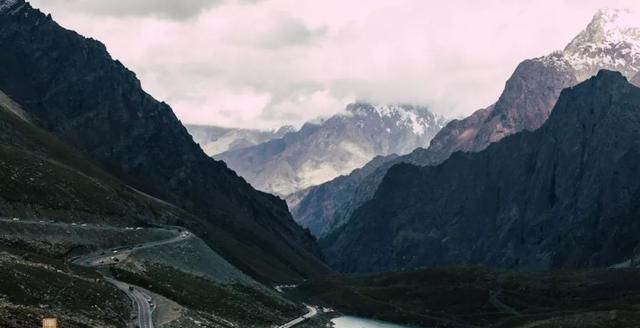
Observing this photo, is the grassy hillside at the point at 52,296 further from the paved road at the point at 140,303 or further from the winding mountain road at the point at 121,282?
the winding mountain road at the point at 121,282

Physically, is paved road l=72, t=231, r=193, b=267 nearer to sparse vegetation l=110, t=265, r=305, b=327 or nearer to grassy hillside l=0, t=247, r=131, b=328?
sparse vegetation l=110, t=265, r=305, b=327

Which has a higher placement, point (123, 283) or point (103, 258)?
point (103, 258)

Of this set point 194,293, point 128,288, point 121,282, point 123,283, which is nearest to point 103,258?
point 121,282

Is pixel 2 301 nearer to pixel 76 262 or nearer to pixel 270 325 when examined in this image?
pixel 76 262

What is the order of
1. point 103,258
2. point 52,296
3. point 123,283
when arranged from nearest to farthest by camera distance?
1. point 52,296
2. point 123,283
3. point 103,258

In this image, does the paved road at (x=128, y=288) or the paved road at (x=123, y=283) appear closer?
the paved road at (x=128, y=288)

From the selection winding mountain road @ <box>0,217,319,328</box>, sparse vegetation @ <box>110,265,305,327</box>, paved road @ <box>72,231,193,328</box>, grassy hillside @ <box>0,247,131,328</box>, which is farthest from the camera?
sparse vegetation @ <box>110,265,305,327</box>

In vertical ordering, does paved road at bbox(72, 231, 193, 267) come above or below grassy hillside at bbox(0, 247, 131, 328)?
above

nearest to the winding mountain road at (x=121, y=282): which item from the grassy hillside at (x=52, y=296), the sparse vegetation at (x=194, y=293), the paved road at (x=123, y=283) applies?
the paved road at (x=123, y=283)

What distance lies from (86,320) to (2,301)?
1283 cm

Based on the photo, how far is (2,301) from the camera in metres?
110

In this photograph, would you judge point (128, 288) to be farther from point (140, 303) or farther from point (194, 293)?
point (194, 293)

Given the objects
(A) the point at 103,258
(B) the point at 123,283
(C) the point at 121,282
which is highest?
(A) the point at 103,258

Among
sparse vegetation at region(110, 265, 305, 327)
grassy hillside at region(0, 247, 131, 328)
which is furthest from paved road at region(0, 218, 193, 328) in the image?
sparse vegetation at region(110, 265, 305, 327)
